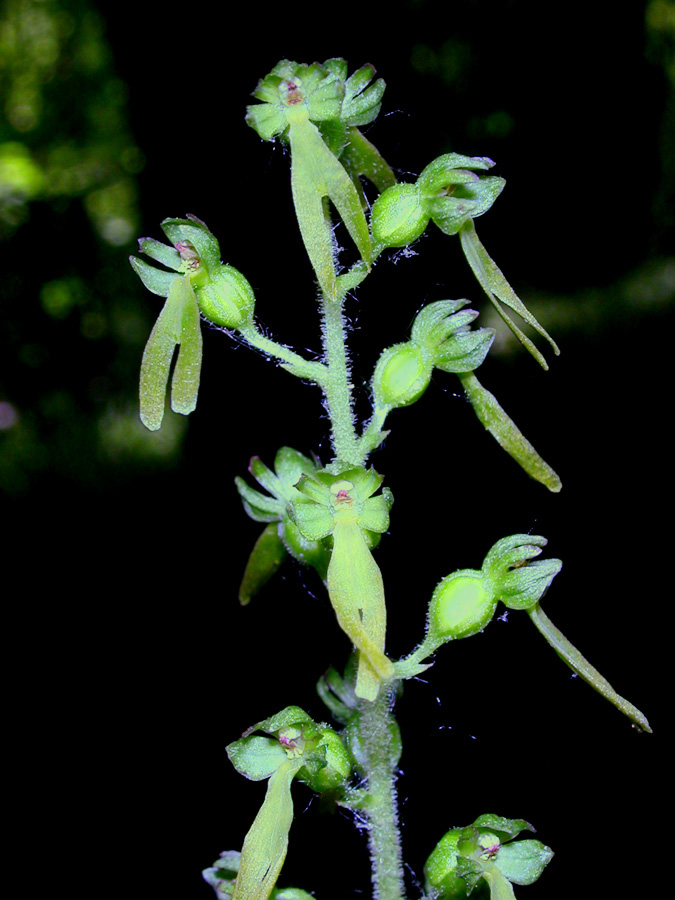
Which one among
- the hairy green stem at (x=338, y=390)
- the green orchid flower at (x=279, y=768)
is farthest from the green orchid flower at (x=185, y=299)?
the green orchid flower at (x=279, y=768)

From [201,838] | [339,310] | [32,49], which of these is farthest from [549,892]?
[32,49]

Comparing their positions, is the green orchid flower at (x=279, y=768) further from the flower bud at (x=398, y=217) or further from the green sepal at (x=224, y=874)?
the flower bud at (x=398, y=217)

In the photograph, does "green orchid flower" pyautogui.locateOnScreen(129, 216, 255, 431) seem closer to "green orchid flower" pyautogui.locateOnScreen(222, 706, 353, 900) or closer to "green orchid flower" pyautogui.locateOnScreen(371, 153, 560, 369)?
"green orchid flower" pyautogui.locateOnScreen(371, 153, 560, 369)

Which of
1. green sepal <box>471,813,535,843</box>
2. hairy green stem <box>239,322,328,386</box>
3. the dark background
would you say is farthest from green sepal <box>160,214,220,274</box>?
the dark background

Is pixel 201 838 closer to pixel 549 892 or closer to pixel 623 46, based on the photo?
pixel 549 892

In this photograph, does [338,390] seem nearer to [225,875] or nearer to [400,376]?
[400,376]

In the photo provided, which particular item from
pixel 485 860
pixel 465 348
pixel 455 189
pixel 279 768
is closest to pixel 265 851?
pixel 279 768
